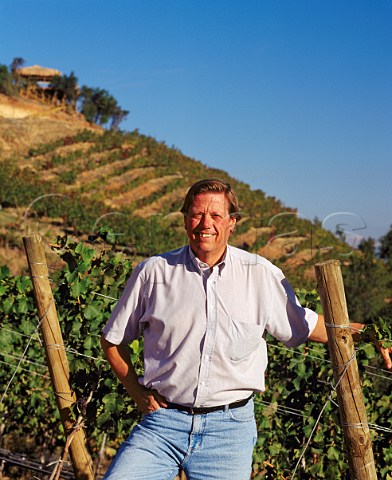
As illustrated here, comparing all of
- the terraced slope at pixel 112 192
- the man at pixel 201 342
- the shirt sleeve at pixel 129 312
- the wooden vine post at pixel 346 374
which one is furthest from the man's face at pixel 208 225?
the terraced slope at pixel 112 192

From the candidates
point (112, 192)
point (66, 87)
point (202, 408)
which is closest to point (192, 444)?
point (202, 408)

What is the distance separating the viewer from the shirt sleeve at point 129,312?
2555mm

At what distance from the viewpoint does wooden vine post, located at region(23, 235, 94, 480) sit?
3371mm

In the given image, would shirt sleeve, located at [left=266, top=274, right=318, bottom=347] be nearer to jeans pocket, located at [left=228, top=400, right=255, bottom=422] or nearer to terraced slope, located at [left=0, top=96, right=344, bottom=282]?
jeans pocket, located at [left=228, top=400, right=255, bottom=422]

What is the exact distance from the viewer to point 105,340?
8.70ft

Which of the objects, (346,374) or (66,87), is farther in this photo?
(66,87)

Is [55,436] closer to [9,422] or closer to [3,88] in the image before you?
[9,422]

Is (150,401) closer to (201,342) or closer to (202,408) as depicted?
(202,408)

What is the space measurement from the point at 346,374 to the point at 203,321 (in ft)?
2.12

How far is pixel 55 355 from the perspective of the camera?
338cm

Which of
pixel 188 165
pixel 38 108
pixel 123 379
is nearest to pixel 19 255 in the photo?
pixel 123 379

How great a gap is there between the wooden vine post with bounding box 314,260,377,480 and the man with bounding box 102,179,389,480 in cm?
17

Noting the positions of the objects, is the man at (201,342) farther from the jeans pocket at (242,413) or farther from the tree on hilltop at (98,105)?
the tree on hilltop at (98,105)

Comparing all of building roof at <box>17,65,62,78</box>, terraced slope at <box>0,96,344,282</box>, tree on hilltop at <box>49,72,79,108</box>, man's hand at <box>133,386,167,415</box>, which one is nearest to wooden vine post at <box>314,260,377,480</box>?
man's hand at <box>133,386,167,415</box>
